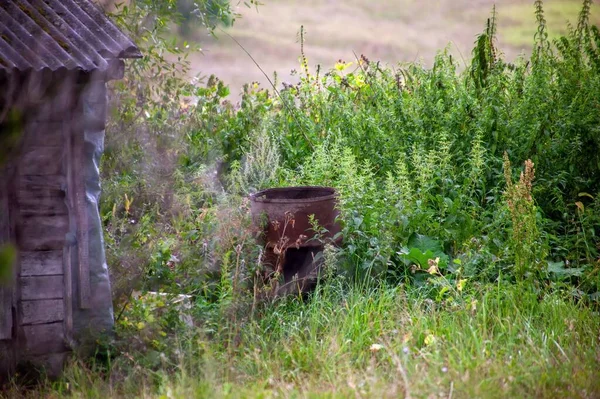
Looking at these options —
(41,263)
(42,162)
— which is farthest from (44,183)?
(41,263)

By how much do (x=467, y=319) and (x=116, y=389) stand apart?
233cm

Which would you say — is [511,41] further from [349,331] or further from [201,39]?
[201,39]

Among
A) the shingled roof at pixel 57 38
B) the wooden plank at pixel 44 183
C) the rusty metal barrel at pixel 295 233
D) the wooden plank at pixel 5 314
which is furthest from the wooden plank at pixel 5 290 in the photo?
the rusty metal barrel at pixel 295 233

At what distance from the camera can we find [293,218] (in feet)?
17.6

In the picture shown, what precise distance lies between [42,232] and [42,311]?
1.70ft

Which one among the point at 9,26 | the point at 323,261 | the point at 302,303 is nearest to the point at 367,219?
the point at 323,261

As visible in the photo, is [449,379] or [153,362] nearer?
[449,379]

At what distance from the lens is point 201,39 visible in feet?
7.51

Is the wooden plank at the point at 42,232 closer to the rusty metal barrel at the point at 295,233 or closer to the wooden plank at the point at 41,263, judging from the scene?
the wooden plank at the point at 41,263

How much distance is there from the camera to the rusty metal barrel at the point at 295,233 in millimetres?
5336

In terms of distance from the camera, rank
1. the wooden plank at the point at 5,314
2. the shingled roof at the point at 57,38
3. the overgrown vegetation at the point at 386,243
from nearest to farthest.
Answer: the shingled roof at the point at 57,38
the overgrown vegetation at the point at 386,243
the wooden plank at the point at 5,314

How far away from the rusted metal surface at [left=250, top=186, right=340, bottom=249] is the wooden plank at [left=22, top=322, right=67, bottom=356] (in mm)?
1790

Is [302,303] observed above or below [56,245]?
below

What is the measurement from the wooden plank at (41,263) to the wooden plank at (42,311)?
0.19m
